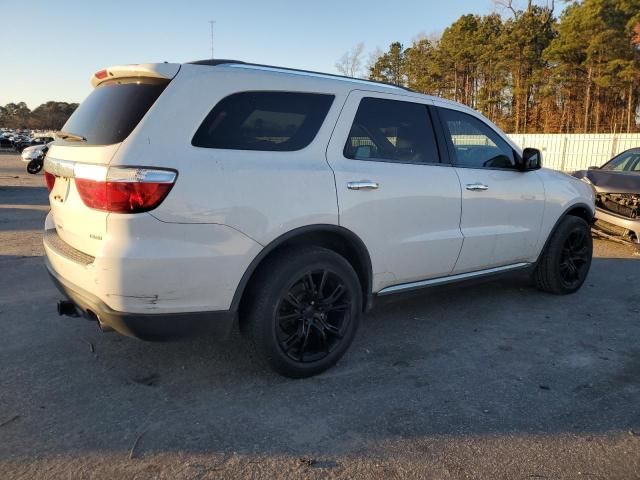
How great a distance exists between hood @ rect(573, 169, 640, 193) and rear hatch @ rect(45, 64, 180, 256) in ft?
22.1

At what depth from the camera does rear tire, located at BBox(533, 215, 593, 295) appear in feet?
16.8

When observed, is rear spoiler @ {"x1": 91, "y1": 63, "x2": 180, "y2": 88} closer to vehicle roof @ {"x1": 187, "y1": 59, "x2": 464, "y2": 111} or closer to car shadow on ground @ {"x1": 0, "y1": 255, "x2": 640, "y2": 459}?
vehicle roof @ {"x1": 187, "y1": 59, "x2": 464, "y2": 111}

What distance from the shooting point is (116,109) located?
2.92m

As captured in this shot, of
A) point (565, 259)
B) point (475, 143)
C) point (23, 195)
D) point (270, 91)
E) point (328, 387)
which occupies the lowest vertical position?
point (328, 387)

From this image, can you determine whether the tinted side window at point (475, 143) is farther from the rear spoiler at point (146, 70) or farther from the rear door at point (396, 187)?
the rear spoiler at point (146, 70)

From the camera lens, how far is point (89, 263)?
2.76 m

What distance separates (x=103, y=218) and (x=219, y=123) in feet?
2.59

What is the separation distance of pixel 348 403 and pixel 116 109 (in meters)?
2.10

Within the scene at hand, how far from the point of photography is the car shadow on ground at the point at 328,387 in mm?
2711

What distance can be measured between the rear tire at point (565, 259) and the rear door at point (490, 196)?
→ 14.8 inches

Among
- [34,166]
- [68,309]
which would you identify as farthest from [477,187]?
[34,166]

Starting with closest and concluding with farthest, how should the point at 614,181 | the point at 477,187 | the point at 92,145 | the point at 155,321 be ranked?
the point at 155,321 < the point at 92,145 < the point at 477,187 < the point at 614,181

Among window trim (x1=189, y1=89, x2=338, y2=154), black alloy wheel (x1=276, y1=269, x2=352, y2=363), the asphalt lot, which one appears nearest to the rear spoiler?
window trim (x1=189, y1=89, x2=338, y2=154)

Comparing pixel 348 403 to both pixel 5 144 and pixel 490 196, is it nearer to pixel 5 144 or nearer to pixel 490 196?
pixel 490 196
